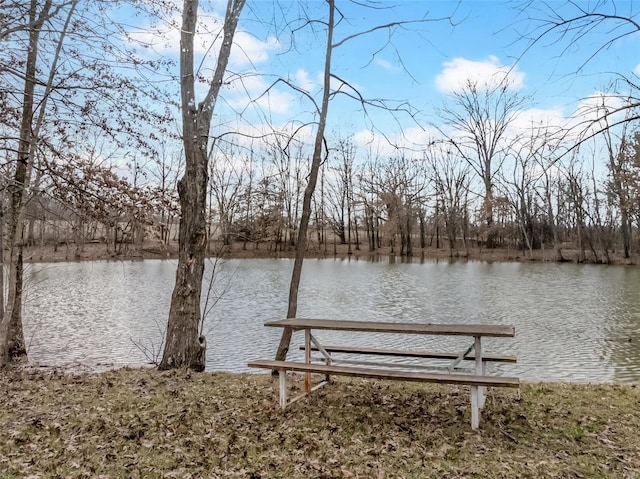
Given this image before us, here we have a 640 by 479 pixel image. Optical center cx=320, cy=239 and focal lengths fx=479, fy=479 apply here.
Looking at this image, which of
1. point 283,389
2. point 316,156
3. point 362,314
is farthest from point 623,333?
point 283,389

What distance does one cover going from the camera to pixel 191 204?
5.63 metres

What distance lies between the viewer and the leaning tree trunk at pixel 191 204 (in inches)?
219

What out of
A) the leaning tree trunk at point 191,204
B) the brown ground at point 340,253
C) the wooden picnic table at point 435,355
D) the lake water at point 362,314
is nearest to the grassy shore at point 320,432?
the wooden picnic table at point 435,355

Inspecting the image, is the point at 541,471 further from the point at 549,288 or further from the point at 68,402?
the point at 549,288

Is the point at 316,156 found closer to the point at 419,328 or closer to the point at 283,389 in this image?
the point at 419,328

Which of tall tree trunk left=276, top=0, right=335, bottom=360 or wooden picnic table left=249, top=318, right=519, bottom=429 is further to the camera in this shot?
tall tree trunk left=276, top=0, right=335, bottom=360

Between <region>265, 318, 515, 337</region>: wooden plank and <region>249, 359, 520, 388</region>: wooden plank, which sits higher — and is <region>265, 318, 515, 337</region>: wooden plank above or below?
above

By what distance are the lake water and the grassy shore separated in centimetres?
219

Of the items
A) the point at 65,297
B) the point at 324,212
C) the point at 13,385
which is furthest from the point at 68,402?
the point at 324,212

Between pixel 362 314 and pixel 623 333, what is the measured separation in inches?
204

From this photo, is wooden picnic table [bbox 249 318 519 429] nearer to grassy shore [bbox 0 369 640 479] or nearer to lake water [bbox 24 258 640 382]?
grassy shore [bbox 0 369 640 479]

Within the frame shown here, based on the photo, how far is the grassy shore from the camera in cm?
289

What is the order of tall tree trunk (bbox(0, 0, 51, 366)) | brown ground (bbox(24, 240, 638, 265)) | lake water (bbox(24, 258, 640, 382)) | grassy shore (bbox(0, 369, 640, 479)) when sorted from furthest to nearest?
1. brown ground (bbox(24, 240, 638, 265))
2. lake water (bbox(24, 258, 640, 382))
3. tall tree trunk (bbox(0, 0, 51, 366))
4. grassy shore (bbox(0, 369, 640, 479))

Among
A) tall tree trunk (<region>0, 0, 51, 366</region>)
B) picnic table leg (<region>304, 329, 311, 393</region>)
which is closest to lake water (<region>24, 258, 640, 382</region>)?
tall tree trunk (<region>0, 0, 51, 366</region>)
